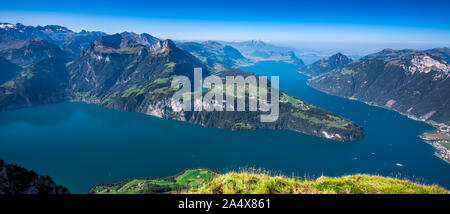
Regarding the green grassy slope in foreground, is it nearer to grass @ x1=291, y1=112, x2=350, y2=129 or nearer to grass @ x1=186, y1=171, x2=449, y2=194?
grass @ x1=186, y1=171, x2=449, y2=194

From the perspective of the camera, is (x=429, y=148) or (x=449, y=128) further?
(x=449, y=128)

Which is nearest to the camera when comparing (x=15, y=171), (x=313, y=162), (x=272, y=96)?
(x=15, y=171)

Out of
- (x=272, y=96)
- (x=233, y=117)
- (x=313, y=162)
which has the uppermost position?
(x=272, y=96)

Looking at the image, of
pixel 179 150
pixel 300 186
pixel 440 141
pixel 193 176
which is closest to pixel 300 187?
pixel 300 186

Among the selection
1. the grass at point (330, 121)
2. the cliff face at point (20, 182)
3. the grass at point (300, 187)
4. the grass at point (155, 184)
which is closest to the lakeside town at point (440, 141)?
the grass at point (330, 121)

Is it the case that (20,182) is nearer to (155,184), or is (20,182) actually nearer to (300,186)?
(300,186)
